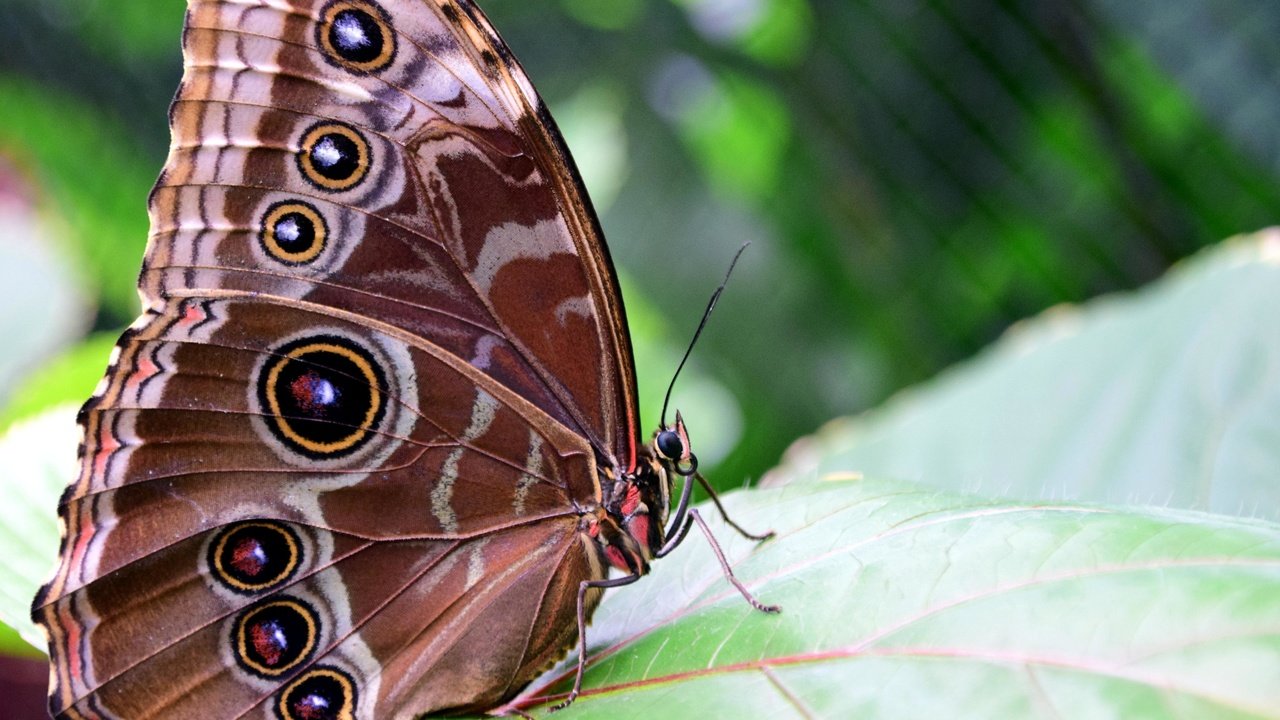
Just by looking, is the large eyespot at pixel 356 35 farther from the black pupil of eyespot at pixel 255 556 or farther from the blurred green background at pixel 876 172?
the blurred green background at pixel 876 172

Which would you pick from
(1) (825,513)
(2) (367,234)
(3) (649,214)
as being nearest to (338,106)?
(2) (367,234)

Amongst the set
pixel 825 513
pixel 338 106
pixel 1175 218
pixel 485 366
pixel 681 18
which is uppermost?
pixel 681 18

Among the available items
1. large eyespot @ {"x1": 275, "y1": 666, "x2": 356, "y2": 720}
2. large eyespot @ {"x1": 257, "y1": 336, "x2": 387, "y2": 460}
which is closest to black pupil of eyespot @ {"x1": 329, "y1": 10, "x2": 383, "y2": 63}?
large eyespot @ {"x1": 257, "y1": 336, "x2": 387, "y2": 460}

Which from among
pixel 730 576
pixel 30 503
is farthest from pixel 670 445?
pixel 30 503

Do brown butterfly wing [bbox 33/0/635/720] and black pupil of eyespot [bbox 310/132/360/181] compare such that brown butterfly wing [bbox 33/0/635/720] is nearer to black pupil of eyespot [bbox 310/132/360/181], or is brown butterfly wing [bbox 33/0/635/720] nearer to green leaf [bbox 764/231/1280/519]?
black pupil of eyespot [bbox 310/132/360/181]

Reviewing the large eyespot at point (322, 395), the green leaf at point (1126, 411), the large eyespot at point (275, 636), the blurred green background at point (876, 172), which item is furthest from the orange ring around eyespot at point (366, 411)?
→ the blurred green background at point (876, 172)

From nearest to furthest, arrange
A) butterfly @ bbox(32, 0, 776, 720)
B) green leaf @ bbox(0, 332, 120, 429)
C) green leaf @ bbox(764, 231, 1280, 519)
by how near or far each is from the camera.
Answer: butterfly @ bbox(32, 0, 776, 720)
green leaf @ bbox(764, 231, 1280, 519)
green leaf @ bbox(0, 332, 120, 429)

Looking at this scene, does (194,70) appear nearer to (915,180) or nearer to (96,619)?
(96,619)
